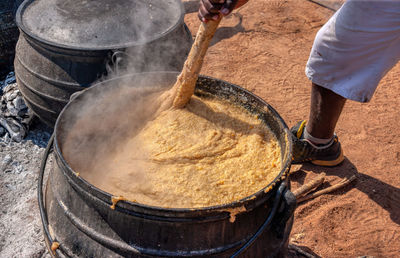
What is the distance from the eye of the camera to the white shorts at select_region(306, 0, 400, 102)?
9.61 ft

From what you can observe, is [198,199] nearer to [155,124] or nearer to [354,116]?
[155,124]

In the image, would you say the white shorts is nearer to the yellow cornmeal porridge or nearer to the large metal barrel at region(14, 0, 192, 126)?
the yellow cornmeal porridge

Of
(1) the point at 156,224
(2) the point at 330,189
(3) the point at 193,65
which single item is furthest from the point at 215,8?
(2) the point at 330,189

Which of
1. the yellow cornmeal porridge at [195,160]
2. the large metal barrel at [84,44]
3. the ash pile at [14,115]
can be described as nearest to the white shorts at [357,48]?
the yellow cornmeal porridge at [195,160]

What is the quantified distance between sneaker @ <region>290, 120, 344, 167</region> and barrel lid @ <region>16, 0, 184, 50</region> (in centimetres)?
167

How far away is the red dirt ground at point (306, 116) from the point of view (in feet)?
11.1

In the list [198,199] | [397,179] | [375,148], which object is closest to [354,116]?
[375,148]

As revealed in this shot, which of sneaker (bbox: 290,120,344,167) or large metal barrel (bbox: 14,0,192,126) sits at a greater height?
large metal barrel (bbox: 14,0,192,126)

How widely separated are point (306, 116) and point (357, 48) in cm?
175

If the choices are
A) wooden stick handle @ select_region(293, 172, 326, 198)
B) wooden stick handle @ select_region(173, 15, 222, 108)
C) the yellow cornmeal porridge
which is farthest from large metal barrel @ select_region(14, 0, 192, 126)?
wooden stick handle @ select_region(293, 172, 326, 198)

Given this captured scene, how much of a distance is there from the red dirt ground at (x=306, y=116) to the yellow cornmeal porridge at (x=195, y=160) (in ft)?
4.56

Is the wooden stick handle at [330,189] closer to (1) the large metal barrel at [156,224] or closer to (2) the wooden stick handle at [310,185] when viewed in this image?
(2) the wooden stick handle at [310,185]

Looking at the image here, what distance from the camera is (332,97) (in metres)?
3.46

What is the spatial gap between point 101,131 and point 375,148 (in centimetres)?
331
